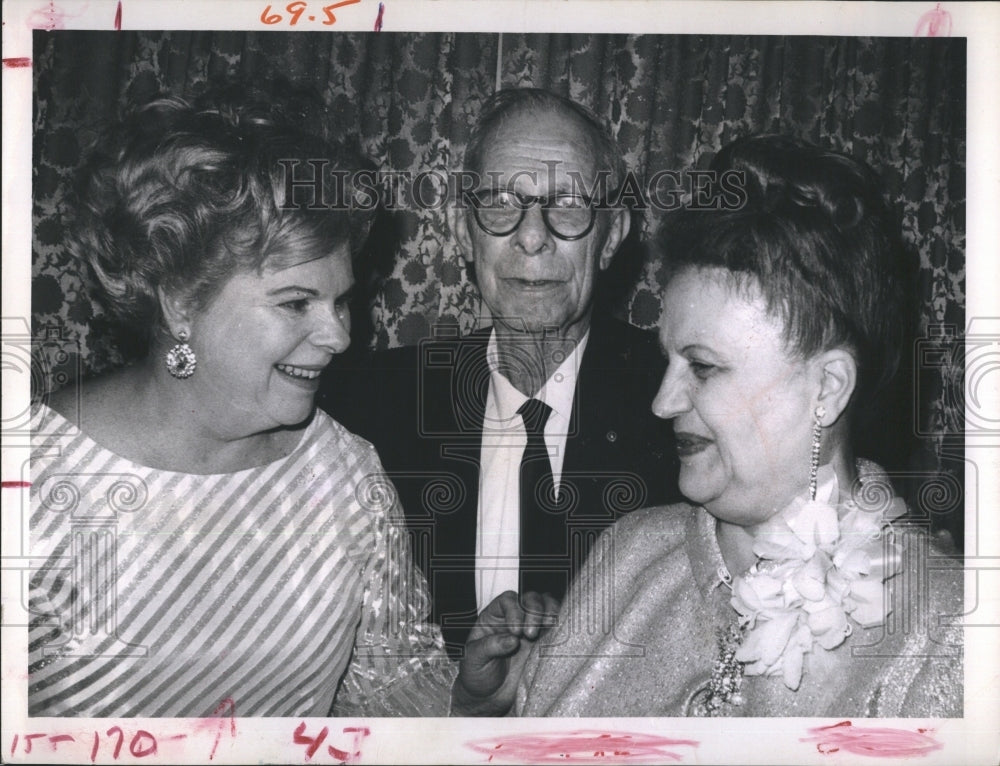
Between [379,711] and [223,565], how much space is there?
1.38 ft

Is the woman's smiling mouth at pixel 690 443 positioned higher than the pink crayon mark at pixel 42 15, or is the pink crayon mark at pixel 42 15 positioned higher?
the pink crayon mark at pixel 42 15

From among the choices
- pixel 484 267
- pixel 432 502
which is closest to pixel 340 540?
pixel 432 502

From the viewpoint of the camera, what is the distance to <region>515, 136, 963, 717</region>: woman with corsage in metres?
1.96

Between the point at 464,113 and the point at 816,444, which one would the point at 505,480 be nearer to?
the point at 816,444

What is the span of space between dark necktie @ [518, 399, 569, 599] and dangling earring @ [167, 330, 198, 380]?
2.15 feet

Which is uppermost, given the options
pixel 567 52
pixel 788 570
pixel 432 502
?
pixel 567 52

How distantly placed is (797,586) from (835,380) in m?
0.41

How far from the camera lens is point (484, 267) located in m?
2.04

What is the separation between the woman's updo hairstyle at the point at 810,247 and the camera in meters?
1.95

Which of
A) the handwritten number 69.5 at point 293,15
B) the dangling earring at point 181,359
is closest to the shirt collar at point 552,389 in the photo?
the dangling earring at point 181,359

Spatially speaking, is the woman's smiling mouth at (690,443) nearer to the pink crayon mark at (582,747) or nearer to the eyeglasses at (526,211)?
the eyeglasses at (526,211)

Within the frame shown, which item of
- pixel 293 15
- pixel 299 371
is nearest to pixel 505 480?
pixel 299 371

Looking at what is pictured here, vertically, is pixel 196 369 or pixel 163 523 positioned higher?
pixel 196 369

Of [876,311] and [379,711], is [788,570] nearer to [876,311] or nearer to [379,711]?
[876,311]
